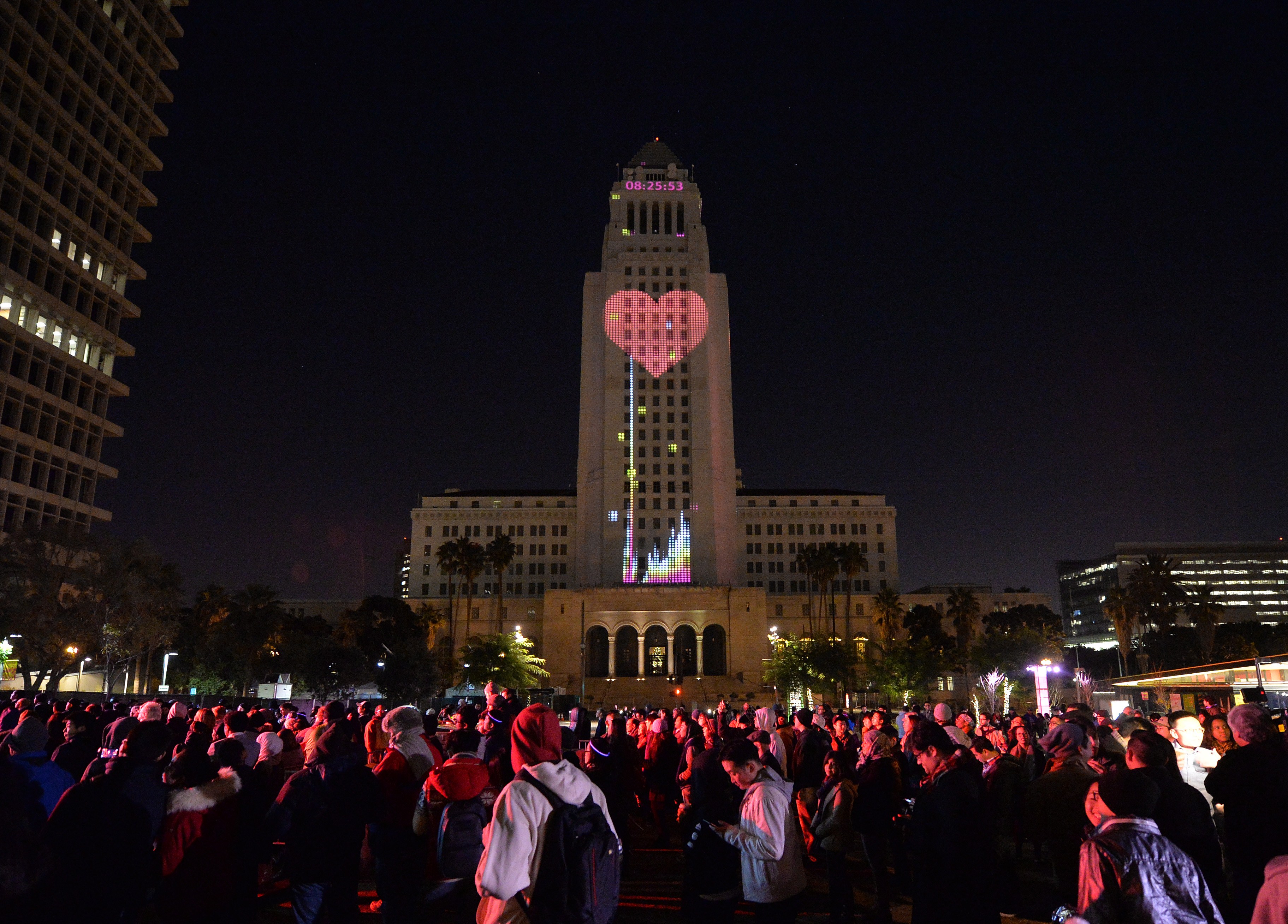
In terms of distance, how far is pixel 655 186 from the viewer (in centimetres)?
10350

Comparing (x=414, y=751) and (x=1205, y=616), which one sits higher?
(x=1205, y=616)

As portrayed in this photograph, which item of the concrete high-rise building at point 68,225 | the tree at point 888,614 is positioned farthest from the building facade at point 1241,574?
the concrete high-rise building at point 68,225

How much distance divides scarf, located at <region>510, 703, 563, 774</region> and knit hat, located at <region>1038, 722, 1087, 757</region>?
19.0ft

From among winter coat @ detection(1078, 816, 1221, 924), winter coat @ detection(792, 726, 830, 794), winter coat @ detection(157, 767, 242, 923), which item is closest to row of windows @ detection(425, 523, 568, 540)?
winter coat @ detection(792, 726, 830, 794)

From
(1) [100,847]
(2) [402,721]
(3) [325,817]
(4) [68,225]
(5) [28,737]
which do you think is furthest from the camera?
(4) [68,225]

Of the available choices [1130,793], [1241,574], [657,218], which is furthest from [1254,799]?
[1241,574]

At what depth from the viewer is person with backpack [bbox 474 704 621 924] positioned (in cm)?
443

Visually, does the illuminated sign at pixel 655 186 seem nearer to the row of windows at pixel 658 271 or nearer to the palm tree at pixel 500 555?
the row of windows at pixel 658 271

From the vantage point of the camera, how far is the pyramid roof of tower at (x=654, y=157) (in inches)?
4230

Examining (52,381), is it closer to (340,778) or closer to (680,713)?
(680,713)

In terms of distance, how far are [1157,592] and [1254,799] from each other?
263 ft

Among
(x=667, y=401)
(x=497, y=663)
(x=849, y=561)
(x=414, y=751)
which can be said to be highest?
(x=667, y=401)

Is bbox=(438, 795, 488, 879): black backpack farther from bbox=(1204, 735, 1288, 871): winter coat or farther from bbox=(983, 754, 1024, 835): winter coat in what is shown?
bbox=(983, 754, 1024, 835): winter coat

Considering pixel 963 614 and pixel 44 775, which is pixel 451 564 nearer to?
pixel 963 614
